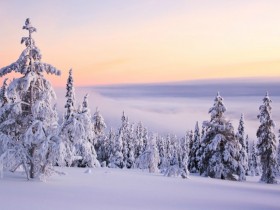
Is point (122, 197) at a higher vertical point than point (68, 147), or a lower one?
lower

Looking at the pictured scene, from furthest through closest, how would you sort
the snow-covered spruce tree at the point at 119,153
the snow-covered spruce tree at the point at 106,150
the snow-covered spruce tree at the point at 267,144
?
the snow-covered spruce tree at the point at 106,150, the snow-covered spruce tree at the point at 119,153, the snow-covered spruce tree at the point at 267,144

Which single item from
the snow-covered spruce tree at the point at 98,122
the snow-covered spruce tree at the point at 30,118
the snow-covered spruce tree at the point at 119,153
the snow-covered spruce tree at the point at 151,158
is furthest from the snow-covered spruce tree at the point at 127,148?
the snow-covered spruce tree at the point at 30,118

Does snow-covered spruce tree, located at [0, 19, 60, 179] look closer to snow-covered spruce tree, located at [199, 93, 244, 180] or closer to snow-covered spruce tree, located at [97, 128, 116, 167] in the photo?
snow-covered spruce tree, located at [199, 93, 244, 180]

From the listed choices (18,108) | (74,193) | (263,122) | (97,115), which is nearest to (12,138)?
(18,108)

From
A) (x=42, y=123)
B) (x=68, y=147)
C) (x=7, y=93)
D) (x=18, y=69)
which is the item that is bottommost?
(x=68, y=147)

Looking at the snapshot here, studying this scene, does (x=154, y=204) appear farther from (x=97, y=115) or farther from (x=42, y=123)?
(x=97, y=115)

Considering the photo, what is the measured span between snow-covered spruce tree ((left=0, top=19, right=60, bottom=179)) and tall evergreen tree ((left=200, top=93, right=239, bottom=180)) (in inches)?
1023

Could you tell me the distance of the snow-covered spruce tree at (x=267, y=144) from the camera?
48.2 meters

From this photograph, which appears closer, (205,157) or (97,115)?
(205,157)

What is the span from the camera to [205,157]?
149ft

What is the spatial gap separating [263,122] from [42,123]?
37.1 m

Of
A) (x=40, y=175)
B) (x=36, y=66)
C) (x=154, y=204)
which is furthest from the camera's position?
(x=36, y=66)

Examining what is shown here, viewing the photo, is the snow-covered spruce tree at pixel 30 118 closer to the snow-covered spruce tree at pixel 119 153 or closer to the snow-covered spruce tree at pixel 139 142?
the snow-covered spruce tree at pixel 119 153

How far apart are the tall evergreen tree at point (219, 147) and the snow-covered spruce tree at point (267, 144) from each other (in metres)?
6.79
